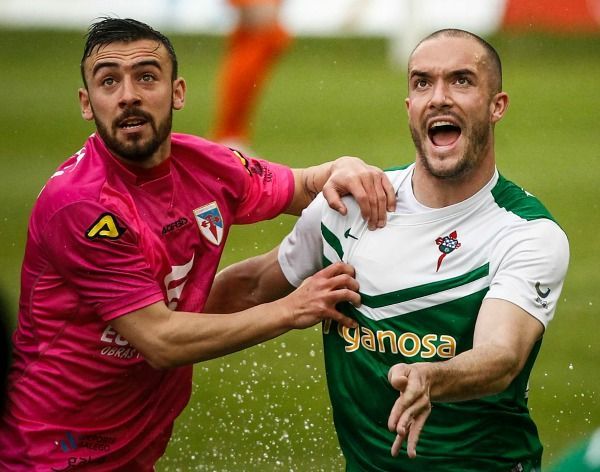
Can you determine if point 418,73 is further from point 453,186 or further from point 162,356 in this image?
point 162,356

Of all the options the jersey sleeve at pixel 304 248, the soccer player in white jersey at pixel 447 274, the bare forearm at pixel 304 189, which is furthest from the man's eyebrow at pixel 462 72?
the bare forearm at pixel 304 189

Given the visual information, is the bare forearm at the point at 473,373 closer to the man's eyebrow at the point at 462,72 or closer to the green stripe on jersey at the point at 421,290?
the green stripe on jersey at the point at 421,290

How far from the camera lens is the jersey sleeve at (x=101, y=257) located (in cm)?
468

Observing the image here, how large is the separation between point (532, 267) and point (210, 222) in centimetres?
129

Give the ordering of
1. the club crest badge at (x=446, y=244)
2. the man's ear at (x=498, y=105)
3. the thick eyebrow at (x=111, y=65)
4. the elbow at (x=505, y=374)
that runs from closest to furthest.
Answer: the elbow at (x=505, y=374) < the club crest badge at (x=446, y=244) < the man's ear at (x=498, y=105) < the thick eyebrow at (x=111, y=65)

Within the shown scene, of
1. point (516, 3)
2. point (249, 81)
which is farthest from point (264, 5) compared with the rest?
point (516, 3)

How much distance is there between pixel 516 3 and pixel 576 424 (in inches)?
480

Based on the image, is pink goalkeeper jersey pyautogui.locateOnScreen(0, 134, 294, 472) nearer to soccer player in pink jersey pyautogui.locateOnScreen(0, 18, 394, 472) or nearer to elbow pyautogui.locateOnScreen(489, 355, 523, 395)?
soccer player in pink jersey pyautogui.locateOnScreen(0, 18, 394, 472)

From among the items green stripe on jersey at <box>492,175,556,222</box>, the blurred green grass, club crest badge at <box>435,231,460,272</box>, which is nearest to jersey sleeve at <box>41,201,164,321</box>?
club crest badge at <box>435,231,460,272</box>

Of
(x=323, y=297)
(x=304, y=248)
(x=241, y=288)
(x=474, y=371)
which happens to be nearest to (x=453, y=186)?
(x=323, y=297)

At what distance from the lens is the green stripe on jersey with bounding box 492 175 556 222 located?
4.62 metres

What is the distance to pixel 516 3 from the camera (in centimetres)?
1858

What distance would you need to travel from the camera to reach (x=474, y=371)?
13.6 ft

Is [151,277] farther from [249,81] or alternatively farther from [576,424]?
[249,81]
